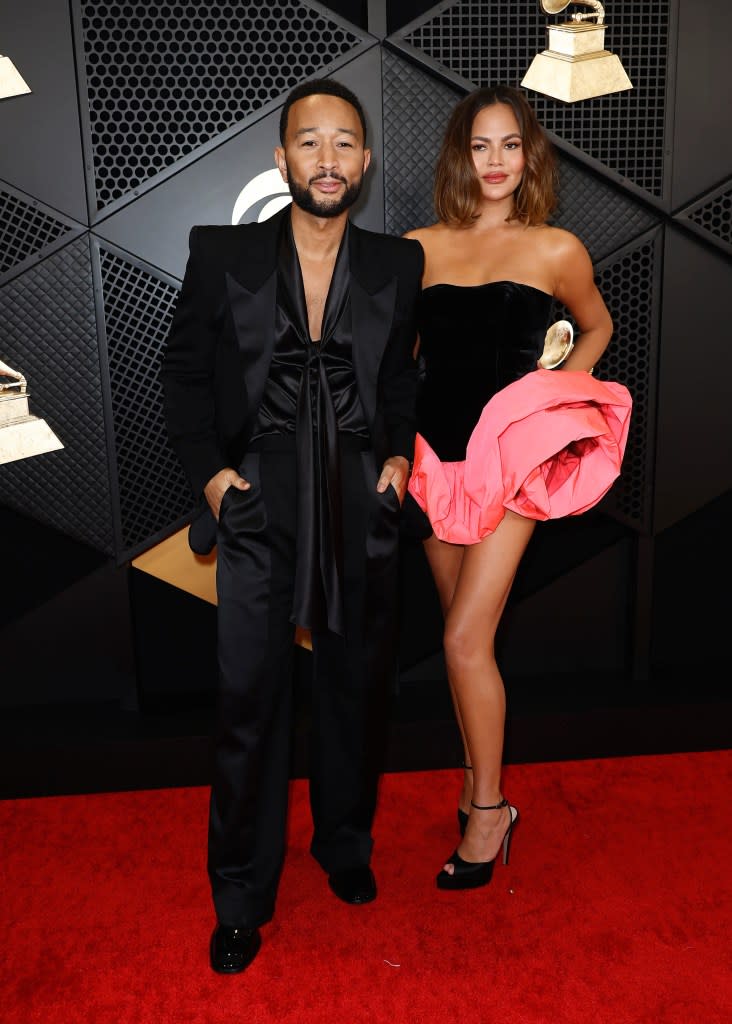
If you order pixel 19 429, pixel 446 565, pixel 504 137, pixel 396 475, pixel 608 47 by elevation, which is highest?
pixel 608 47

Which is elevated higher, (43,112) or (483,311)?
(43,112)

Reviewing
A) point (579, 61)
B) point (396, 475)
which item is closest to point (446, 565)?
point (396, 475)

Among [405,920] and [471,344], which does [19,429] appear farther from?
[405,920]

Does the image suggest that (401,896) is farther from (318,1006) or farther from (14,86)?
(14,86)

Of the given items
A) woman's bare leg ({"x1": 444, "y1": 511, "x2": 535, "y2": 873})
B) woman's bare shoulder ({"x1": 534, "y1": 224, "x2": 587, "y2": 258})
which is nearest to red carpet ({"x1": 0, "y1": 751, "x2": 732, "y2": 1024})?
woman's bare leg ({"x1": 444, "y1": 511, "x2": 535, "y2": 873})

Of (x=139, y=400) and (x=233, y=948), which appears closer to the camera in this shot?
(x=233, y=948)

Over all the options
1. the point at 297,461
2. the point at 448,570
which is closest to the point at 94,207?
the point at 297,461

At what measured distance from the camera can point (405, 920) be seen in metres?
2.64

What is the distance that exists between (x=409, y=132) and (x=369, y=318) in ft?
3.53

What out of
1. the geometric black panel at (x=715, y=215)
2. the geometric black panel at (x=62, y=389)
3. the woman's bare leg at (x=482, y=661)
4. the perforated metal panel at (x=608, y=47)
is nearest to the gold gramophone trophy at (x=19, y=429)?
the geometric black panel at (x=62, y=389)

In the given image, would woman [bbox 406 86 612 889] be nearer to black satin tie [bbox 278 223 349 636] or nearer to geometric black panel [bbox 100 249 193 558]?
black satin tie [bbox 278 223 349 636]

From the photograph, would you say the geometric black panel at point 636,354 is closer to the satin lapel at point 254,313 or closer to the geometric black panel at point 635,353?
the geometric black panel at point 635,353

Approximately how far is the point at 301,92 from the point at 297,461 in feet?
2.69

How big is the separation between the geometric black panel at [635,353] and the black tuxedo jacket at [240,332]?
1097 millimetres
